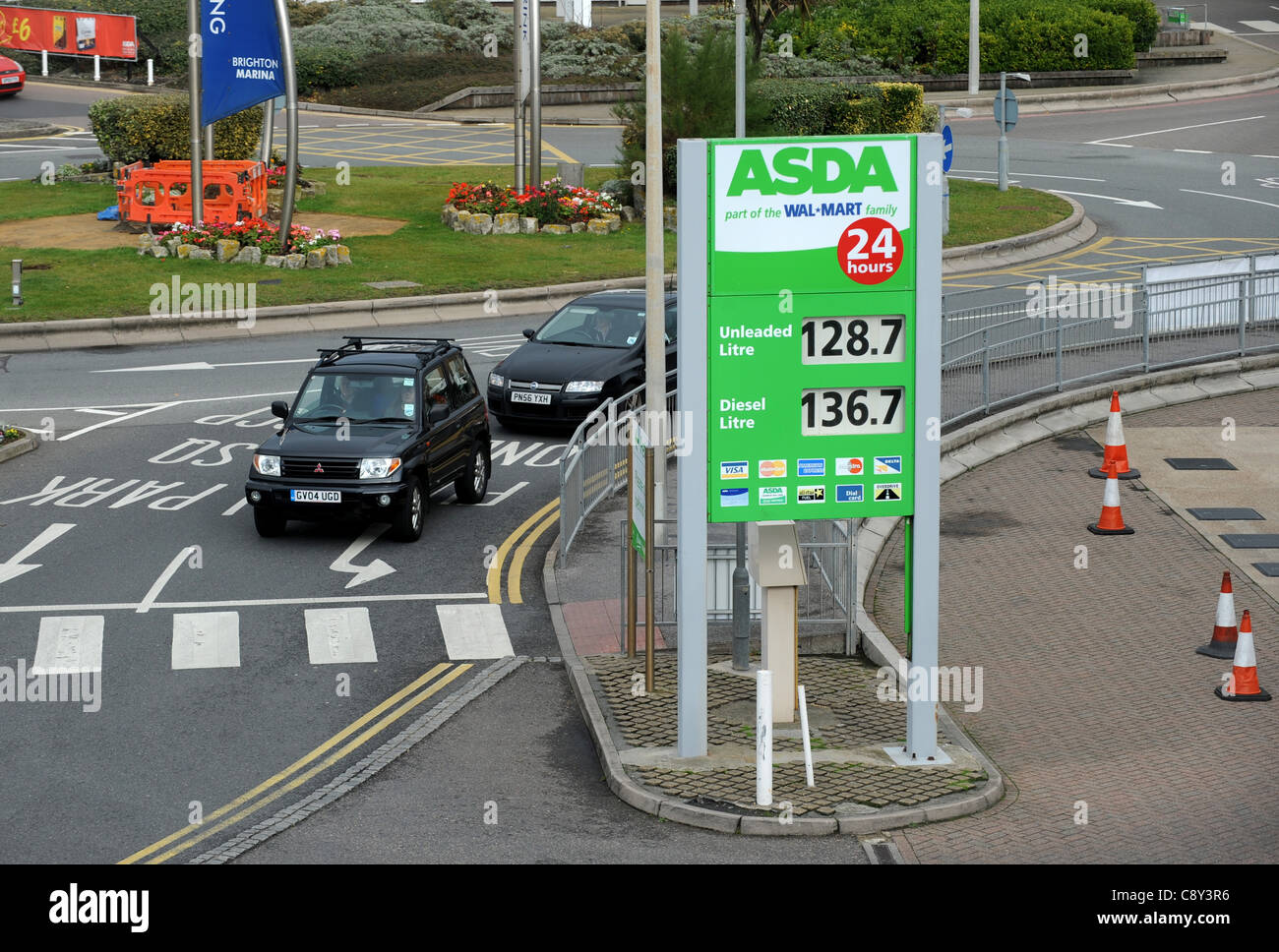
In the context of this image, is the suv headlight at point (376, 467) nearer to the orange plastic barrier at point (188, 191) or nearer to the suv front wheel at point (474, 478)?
the suv front wheel at point (474, 478)

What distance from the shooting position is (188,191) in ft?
114

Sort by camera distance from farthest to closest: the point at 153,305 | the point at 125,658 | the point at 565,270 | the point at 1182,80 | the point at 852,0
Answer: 1. the point at 852,0
2. the point at 1182,80
3. the point at 565,270
4. the point at 153,305
5. the point at 125,658

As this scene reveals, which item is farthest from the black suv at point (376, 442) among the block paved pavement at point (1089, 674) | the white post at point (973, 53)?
the white post at point (973, 53)

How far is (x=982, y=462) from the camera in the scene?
2167 cm

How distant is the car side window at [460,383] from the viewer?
65.2ft

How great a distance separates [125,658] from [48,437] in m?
8.35

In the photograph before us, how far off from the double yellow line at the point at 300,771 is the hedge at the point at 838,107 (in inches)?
1071

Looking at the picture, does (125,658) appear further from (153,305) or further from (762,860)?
(153,305)

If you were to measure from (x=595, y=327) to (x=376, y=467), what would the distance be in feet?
21.5

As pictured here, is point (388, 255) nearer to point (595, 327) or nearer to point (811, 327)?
point (595, 327)

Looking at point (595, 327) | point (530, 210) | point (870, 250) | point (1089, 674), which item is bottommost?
point (1089, 674)

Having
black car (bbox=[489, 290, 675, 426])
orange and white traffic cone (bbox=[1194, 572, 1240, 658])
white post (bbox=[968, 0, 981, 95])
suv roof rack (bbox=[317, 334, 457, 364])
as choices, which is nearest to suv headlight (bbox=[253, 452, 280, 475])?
suv roof rack (bbox=[317, 334, 457, 364])

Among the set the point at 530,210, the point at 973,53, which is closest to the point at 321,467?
the point at 530,210

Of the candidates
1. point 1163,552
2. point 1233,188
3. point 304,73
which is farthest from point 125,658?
point 304,73
